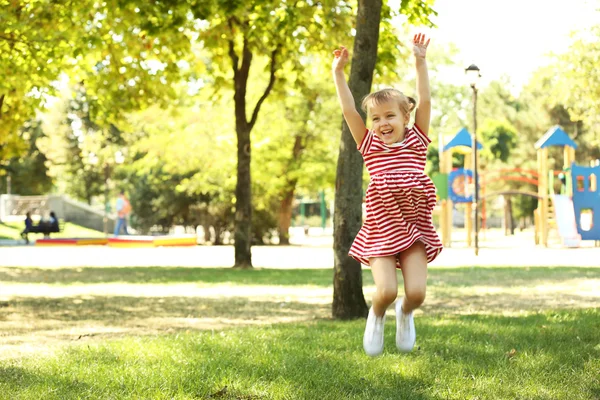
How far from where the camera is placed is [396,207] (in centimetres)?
559

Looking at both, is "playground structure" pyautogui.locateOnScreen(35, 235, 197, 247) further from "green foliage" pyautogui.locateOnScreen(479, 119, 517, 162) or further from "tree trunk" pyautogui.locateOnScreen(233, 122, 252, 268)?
"green foliage" pyautogui.locateOnScreen(479, 119, 517, 162)

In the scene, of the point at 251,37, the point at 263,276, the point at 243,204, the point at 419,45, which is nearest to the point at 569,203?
the point at 243,204

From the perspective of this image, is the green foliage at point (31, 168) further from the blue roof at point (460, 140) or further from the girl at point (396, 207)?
the girl at point (396, 207)

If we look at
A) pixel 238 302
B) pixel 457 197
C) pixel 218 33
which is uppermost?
pixel 218 33

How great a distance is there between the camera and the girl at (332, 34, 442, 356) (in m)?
5.54

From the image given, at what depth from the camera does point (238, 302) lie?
1280cm

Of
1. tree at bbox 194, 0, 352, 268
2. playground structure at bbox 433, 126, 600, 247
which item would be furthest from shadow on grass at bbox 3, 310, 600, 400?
playground structure at bbox 433, 126, 600, 247

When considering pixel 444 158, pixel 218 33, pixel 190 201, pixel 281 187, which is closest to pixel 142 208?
pixel 190 201

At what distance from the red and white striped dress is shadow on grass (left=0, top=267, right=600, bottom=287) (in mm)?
9780

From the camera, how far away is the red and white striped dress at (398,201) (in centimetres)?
556

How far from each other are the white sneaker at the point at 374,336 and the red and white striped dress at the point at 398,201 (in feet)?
1.39

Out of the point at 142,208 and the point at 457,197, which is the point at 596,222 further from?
the point at 142,208

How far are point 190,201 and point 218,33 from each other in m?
22.3

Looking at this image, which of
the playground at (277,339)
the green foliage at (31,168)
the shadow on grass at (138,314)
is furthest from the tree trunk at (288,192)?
the green foliage at (31,168)
